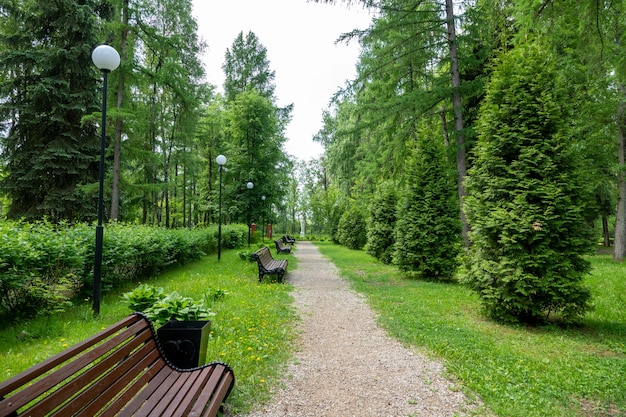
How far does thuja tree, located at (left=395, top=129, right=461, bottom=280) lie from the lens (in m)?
9.44

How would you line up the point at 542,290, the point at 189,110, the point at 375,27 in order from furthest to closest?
the point at 189,110
the point at 375,27
the point at 542,290

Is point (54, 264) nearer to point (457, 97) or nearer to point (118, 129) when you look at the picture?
point (118, 129)

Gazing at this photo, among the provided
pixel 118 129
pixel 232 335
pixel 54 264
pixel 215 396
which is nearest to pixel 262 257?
pixel 232 335

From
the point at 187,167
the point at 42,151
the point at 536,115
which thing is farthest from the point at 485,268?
the point at 187,167

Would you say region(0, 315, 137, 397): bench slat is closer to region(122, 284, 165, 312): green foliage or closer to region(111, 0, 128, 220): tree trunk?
region(122, 284, 165, 312): green foliage

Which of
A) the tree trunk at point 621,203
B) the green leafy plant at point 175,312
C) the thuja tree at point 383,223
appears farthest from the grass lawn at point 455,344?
the tree trunk at point 621,203

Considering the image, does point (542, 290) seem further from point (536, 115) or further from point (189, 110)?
point (189, 110)

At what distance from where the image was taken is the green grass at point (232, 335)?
3250mm

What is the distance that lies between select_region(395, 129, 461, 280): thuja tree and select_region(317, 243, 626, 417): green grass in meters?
2.22

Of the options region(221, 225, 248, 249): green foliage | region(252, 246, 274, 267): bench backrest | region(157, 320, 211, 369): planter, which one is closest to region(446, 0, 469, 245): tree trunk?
region(252, 246, 274, 267): bench backrest

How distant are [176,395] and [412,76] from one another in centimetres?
1320

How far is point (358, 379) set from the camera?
11.3 feet

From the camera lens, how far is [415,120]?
408 inches

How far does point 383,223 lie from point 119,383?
1367 centimetres
